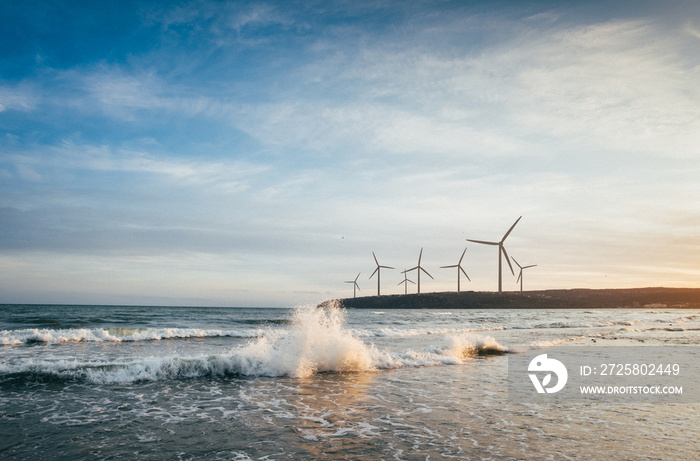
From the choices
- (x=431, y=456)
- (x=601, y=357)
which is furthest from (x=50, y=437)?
(x=601, y=357)

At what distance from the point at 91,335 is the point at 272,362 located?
16.7 meters

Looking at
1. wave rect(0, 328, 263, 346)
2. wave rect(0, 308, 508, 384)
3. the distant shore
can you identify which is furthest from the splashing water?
the distant shore

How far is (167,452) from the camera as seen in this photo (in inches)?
255

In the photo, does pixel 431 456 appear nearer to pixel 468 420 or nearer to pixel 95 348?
pixel 468 420

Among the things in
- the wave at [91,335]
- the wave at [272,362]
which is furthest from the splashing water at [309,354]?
the wave at [91,335]

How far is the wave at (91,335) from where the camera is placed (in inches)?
883

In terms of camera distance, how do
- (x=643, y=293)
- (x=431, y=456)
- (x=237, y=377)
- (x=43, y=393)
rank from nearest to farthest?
(x=431, y=456)
(x=43, y=393)
(x=237, y=377)
(x=643, y=293)

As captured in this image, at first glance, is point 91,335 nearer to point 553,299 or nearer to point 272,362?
point 272,362

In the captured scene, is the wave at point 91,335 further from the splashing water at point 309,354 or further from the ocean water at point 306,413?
the splashing water at point 309,354

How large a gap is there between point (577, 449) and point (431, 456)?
7.73ft

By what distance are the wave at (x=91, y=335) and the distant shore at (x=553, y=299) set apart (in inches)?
3487

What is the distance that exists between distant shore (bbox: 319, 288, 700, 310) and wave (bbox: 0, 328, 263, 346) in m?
88.6

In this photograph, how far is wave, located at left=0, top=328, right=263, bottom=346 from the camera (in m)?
22.4

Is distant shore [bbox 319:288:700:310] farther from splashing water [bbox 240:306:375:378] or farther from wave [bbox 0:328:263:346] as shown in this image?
splashing water [bbox 240:306:375:378]
